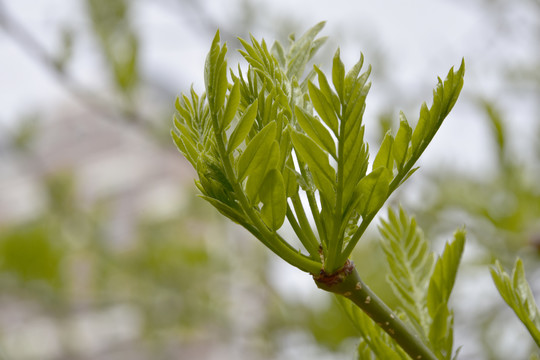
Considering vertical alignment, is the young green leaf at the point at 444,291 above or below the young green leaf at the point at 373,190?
below

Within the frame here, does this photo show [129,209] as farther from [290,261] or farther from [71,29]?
[290,261]

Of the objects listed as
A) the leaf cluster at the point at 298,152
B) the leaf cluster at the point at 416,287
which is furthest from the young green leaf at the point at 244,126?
the leaf cluster at the point at 416,287

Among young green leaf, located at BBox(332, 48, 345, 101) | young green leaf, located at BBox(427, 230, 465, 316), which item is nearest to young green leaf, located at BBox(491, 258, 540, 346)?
young green leaf, located at BBox(427, 230, 465, 316)

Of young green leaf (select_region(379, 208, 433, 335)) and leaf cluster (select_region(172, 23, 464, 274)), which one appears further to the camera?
young green leaf (select_region(379, 208, 433, 335))

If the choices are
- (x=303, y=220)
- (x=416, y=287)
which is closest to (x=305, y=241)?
(x=303, y=220)

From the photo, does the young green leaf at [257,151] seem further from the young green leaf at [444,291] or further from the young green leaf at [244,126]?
the young green leaf at [444,291]

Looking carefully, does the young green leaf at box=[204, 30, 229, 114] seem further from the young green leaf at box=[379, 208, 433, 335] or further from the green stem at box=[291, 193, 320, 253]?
the young green leaf at box=[379, 208, 433, 335]

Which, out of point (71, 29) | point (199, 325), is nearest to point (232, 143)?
point (71, 29)
